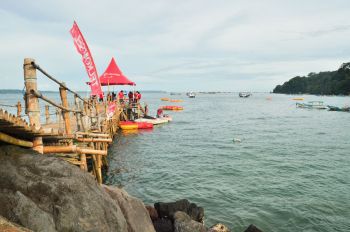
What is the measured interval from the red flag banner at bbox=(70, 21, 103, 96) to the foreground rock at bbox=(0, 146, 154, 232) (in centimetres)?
524

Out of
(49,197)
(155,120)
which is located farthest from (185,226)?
(155,120)

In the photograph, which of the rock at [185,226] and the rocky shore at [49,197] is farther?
the rock at [185,226]

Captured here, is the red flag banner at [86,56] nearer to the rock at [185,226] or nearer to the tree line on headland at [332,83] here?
the rock at [185,226]

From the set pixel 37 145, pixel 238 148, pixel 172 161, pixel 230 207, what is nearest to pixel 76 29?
pixel 37 145

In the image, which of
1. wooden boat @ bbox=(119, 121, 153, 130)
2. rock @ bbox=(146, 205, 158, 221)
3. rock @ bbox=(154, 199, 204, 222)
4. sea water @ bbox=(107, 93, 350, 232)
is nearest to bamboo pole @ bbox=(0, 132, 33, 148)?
rock @ bbox=(146, 205, 158, 221)

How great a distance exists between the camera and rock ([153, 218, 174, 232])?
9502 mm

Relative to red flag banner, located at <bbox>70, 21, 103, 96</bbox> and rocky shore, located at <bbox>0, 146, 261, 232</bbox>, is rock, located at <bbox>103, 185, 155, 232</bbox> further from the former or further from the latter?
red flag banner, located at <bbox>70, 21, 103, 96</bbox>

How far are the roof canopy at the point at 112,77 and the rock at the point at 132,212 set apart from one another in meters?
22.4

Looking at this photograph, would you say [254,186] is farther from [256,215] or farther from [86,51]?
[86,51]

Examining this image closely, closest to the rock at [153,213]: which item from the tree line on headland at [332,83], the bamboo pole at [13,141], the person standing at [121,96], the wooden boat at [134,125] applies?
the bamboo pole at [13,141]

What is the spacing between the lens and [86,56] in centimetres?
1041

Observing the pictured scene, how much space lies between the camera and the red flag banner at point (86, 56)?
10.0 metres

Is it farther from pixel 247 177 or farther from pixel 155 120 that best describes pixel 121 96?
pixel 247 177

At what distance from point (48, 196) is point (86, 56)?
6484mm
